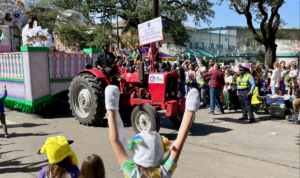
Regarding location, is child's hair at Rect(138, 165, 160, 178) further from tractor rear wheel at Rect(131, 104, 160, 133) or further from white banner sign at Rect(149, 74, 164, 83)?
white banner sign at Rect(149, 74, 164, 83)

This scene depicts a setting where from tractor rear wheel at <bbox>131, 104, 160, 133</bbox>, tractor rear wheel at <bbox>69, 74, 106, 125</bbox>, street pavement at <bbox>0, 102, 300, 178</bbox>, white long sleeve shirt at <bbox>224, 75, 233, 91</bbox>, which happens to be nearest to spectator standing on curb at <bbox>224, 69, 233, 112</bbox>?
white long sleeve shirt at <bbox>224, 75, 233, 91</bbox>

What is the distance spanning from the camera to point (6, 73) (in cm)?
858

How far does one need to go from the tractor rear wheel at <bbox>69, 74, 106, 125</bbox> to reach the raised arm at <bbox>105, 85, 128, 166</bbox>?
15.9 feet

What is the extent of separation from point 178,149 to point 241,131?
5387mm

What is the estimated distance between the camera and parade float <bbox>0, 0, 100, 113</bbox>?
7.61 m

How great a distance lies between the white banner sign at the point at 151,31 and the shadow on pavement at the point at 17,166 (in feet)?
11.9

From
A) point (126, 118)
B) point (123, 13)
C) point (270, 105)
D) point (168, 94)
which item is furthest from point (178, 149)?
point (123, 13)

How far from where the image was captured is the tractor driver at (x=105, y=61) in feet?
23.0

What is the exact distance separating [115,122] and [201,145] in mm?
4043

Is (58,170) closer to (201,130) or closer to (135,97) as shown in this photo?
(135,97)

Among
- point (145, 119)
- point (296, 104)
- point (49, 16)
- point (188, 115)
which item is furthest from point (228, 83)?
point (49, 16)

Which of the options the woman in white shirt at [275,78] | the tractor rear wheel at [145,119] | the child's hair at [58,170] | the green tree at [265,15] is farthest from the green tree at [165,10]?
the child's hair at [58,170]

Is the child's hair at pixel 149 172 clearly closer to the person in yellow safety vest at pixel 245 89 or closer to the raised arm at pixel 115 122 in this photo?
the raised arm at pixel 115 122

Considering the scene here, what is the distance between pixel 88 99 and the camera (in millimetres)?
7293
